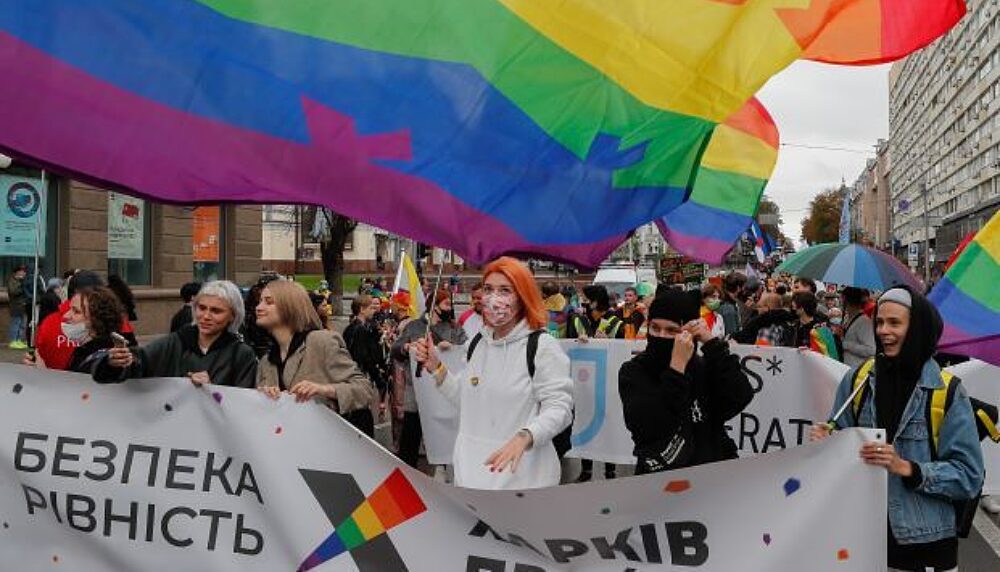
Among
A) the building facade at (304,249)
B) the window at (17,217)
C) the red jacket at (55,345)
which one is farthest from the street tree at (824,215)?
the red jacket at (55,345)

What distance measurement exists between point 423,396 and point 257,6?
528cm

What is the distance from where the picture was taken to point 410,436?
873 cm

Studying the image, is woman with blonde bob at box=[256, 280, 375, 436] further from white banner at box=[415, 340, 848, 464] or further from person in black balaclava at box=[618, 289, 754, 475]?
white banner at box=[415, 340, 848, 464]

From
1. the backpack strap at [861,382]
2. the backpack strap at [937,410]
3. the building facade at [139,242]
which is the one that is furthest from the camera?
the building facade at [139,242]

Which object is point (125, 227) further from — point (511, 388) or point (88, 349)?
point (511, 388)

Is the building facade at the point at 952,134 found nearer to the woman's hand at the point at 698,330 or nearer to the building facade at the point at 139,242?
the building facade at the point at 139,242

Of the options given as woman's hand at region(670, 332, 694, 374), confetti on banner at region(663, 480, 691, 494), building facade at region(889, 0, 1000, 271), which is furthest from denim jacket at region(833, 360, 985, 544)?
building facade at region(889, 0, 1000, 271)

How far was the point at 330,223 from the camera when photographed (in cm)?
3219

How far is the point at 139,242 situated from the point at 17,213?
3.62 metres

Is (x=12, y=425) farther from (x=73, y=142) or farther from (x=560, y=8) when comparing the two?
(x=560, y=8)

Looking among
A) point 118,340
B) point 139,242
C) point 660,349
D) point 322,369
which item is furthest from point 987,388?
point 139,242

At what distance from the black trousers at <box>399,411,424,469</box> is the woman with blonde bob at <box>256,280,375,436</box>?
375cm

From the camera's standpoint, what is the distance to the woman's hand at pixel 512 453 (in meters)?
3.92

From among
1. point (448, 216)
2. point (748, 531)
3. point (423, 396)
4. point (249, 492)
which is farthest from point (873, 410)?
point (423, 396)
